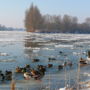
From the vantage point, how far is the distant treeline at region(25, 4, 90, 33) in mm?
87188

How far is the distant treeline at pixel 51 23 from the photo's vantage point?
286ft

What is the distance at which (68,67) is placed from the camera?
14.3 metres

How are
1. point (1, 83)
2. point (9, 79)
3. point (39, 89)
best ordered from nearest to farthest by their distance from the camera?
point (39, 89), point (1, 83), point (9, 79)

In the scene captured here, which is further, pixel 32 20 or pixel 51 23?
pixel 51 23

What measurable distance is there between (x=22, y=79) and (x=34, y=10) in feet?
269

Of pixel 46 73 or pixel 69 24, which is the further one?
pixel 69 24

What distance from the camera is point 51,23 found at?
317 feet

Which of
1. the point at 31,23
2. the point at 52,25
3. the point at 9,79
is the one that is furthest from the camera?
the point at 52,25

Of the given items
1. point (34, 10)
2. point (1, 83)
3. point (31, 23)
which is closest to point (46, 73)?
point (1, 83)

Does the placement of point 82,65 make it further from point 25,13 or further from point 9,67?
point 25,13

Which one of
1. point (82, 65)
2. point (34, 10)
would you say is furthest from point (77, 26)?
point (82, 65)

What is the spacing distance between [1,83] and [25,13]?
81.6 metres

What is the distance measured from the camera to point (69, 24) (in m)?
98.0

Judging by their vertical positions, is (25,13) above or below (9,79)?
above
